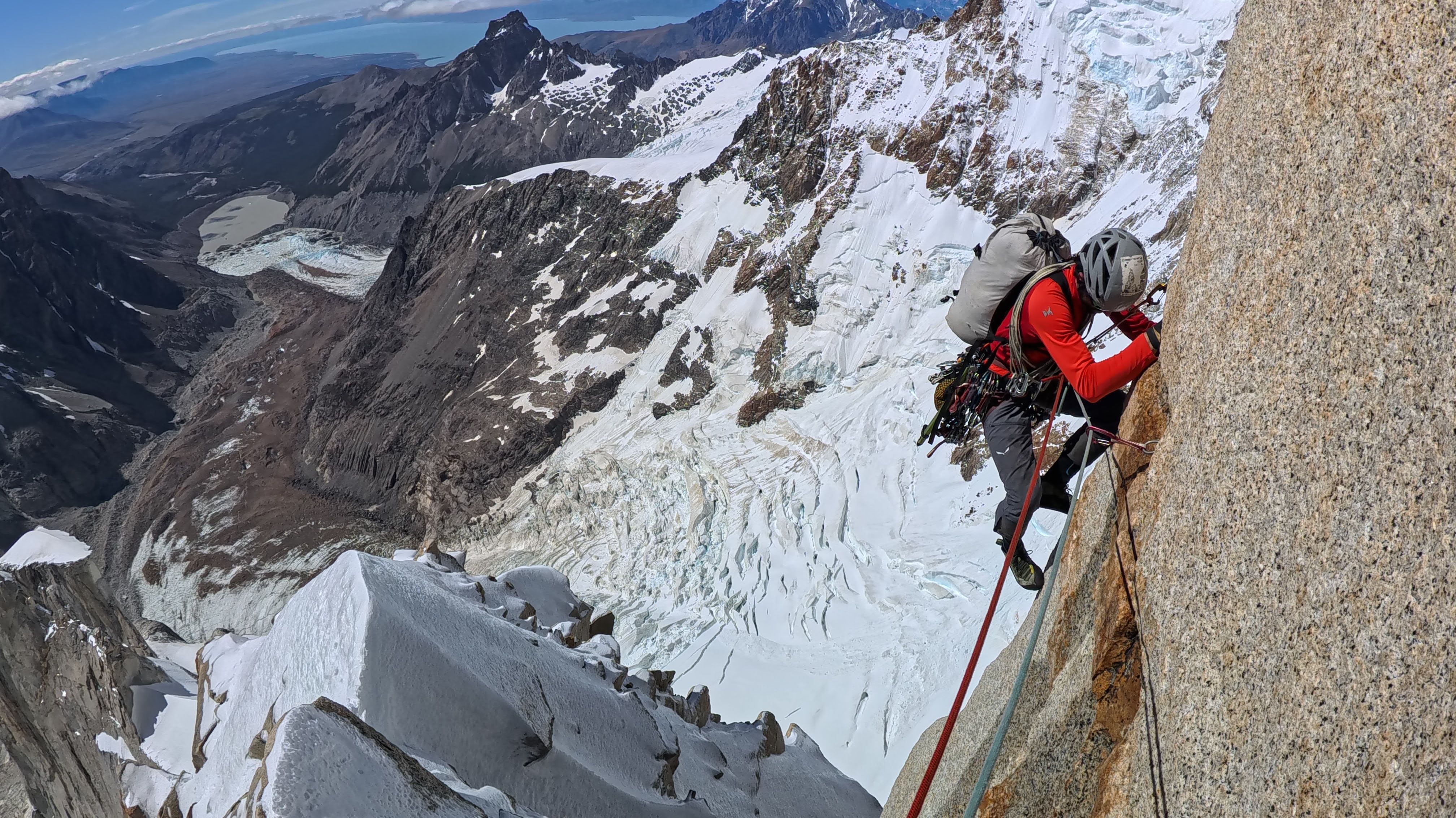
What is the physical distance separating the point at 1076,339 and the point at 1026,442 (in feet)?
4.26

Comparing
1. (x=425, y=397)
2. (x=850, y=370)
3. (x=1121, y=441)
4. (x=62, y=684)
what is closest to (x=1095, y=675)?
(x=1121, y=441)

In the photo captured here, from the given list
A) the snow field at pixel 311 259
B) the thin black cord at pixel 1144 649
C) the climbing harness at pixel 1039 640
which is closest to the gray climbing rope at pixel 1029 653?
the climbing harness at pixel 1039 640

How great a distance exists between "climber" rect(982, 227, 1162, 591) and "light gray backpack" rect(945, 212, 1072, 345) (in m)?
0.13

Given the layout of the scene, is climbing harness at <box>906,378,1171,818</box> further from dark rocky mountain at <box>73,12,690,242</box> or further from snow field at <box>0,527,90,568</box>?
dark rocky mountain at <box>73,12,690,242</box>

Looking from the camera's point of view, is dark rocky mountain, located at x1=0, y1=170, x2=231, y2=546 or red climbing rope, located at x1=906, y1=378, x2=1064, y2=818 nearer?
red climbing rope, located at x1=906, y1=378, x2=1064, y2=818

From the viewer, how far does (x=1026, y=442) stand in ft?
21.6

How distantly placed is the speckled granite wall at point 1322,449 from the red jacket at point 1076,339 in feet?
3.11

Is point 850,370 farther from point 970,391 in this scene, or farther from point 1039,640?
point 1039,640

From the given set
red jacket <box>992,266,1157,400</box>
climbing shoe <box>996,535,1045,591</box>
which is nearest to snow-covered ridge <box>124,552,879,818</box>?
climbing shoe <box>996,535,1045,591</box>

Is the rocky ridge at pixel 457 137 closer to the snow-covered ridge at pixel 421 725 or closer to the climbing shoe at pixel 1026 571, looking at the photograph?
the snow-covered ridge at pixel 421 725

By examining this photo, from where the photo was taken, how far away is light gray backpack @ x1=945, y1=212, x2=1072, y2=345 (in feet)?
19.4

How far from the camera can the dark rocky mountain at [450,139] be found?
127562 millimetres

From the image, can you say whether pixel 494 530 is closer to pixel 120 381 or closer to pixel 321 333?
pixel 321 333

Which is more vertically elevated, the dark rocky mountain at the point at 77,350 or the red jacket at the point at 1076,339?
the red jacket at the point at 1076,339
